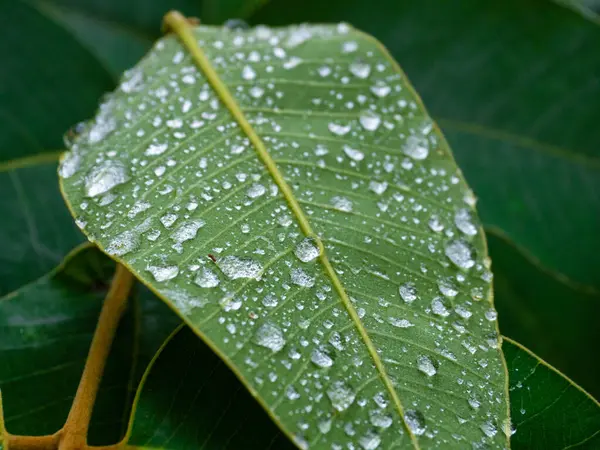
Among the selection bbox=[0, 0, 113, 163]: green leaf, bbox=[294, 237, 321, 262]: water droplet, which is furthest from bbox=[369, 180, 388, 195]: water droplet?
bbox=[0, 0, 113, 163]: green leaf

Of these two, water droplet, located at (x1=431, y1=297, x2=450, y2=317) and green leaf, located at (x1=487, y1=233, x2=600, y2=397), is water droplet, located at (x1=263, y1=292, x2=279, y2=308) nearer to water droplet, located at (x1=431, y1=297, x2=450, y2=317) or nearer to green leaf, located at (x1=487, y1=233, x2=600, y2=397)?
water droplet, located at (x1=431, y1=297, x2=450, y2=317)

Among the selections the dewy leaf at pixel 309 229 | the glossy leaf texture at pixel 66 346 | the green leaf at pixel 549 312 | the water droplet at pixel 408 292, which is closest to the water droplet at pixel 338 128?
the dewy leaf at pixel 309 229

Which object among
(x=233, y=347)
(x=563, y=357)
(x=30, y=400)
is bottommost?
(x=563, y=357)

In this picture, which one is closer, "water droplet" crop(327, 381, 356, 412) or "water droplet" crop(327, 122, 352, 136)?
"water droplet" crop(327, 381, 356, 412)

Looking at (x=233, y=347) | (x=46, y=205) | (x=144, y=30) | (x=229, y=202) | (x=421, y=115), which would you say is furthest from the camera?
(x=144, y=30)

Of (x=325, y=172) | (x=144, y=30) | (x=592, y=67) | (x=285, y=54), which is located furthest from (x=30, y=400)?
(x=592, y=67)

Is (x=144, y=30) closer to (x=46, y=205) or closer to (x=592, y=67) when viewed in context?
(x=46, y=205)
